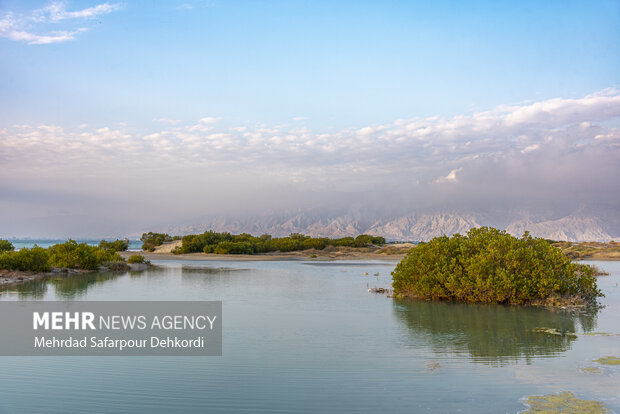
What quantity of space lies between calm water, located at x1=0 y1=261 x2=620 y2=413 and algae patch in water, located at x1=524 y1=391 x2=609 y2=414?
0.23 metres

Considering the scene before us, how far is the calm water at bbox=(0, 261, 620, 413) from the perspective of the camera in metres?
7.77

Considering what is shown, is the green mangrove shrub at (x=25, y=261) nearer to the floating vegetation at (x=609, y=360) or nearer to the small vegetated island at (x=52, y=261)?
the small vegetated island at (x=52, y=261)

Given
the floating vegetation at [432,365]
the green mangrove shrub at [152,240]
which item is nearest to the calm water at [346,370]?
the floating vegetation at [432,365]

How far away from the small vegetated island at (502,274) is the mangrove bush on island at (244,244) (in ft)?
150

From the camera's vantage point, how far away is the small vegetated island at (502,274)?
755 inches

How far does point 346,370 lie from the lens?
9.65 m

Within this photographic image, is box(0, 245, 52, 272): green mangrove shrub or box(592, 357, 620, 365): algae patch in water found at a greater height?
box(0, 245, 52, 272): green mangrove shrub

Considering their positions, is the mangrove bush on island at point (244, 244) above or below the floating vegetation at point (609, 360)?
above

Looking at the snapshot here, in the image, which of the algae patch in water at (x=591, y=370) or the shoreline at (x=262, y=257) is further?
the shoreline at (x=262, y=257)

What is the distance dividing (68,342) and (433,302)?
44.4 feet

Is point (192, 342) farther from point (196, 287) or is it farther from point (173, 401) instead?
point (196, 287)

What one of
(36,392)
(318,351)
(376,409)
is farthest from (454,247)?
(36,392)

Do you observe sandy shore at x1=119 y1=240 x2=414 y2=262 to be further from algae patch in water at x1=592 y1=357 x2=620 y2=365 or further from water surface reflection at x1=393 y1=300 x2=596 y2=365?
algae patch in water at x1=592 y1=357 x2=620 y2=365

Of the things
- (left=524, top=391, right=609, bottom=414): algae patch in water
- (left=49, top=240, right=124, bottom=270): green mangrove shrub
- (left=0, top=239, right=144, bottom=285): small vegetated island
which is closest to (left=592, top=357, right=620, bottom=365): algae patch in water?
(left=524, top=391, right=609, bottom=414): algae patch in water
